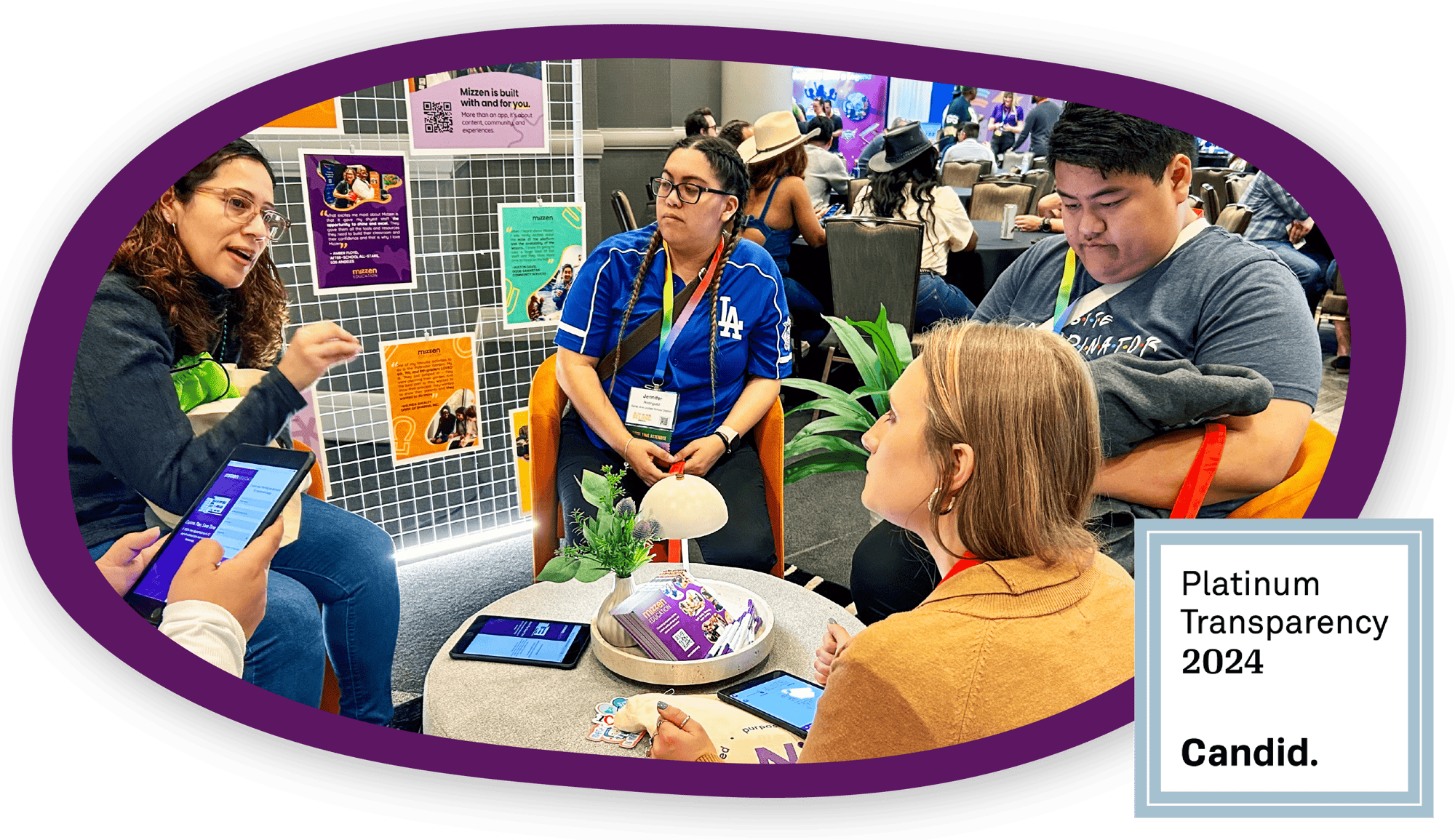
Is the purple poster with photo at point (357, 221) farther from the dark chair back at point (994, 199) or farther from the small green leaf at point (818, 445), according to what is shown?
the dark chair back at point (994, 199)

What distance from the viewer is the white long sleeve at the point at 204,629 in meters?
1.27

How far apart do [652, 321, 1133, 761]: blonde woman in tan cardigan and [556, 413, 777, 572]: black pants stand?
3.10ft

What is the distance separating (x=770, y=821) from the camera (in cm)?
117

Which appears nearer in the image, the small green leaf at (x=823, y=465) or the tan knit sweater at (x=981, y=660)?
the tan knit sweater at (x=981, y=660)

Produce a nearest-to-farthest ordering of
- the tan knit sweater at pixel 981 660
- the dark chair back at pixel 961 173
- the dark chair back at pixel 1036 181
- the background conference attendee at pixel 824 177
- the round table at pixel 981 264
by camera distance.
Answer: the tan knit sweater at pixel 981 660 < the background conference attendee at pixel 824 177 < the round table at pixel 981 264 < the dark chair back at pixel 1036 181 < the dark chair back at pixel 961 173

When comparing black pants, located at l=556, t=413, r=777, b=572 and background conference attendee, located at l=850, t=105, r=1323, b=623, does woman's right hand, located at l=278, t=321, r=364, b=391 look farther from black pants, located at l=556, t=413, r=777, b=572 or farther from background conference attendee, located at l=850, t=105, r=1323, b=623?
background conference attendee, located at l=850, t=105, r=1323, b=623

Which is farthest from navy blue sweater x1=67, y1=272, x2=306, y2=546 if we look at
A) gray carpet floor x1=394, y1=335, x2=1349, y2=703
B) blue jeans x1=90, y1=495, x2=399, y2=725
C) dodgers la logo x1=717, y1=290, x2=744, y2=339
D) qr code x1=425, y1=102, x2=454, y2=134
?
qr code x1=425, y1=102, x2=454, y2=134

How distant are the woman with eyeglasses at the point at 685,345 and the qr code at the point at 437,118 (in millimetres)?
590

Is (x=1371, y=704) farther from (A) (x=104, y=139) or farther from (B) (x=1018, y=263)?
(A) (x=104, y=139)

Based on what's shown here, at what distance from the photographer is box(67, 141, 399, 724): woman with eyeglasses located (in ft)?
4.13

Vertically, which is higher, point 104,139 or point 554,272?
point 104,139

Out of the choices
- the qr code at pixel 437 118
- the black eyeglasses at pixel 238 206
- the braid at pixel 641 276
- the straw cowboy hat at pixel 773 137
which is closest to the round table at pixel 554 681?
the braid at pixel 641 276

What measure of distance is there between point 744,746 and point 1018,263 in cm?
88
